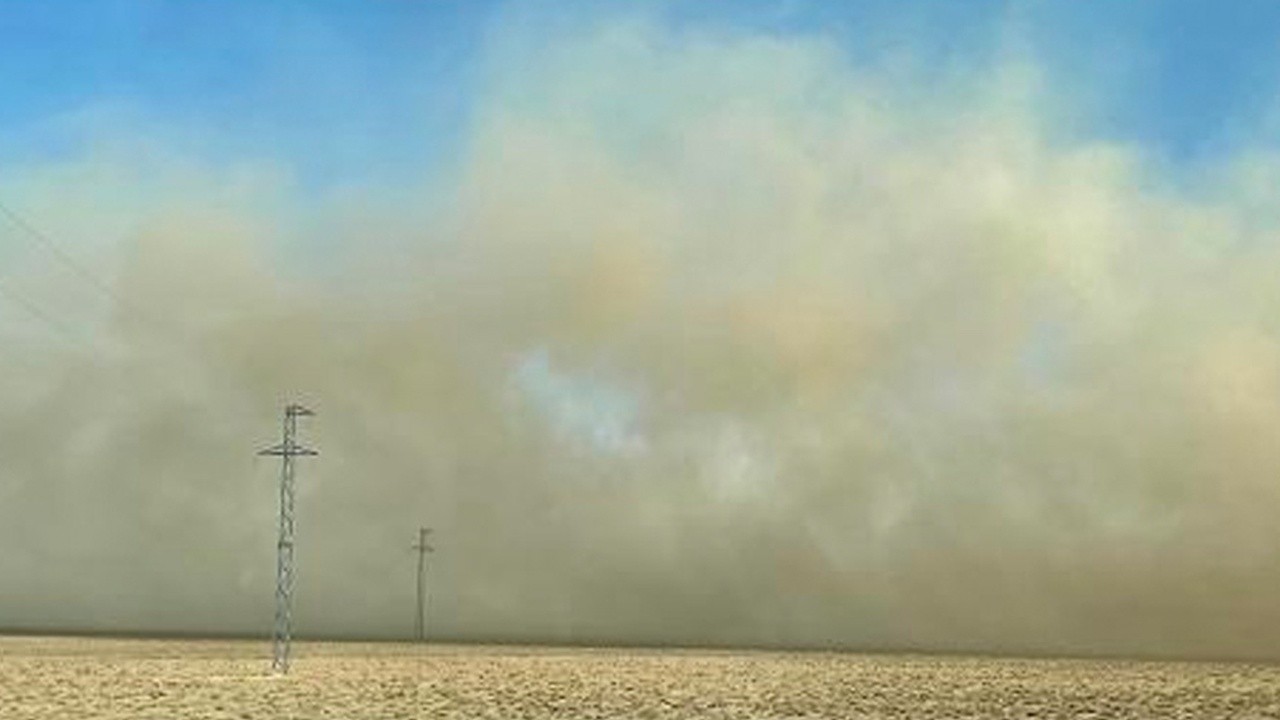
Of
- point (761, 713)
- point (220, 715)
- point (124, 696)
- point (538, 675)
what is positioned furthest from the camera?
point (538, 675)

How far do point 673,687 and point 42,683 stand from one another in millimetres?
36292

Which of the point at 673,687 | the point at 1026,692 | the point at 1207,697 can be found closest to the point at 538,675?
the point at 673,687

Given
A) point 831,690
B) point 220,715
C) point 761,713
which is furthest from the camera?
point 831,690

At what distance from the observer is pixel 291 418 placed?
8231cm

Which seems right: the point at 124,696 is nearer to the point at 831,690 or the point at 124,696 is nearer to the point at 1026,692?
the point at 831,690

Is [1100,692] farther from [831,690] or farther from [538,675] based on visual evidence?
[538,675]

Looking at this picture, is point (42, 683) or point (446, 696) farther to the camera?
point (42, 683)

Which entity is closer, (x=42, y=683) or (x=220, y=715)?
(x=220, y=715)

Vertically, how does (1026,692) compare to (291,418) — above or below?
below

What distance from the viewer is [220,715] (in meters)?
64.3

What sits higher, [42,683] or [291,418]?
[291,418]

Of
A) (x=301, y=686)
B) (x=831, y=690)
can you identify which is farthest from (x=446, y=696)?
(x=831, y=690)

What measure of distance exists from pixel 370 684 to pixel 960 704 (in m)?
34.3

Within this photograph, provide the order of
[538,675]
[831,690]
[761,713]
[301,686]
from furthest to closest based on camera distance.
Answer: [538,675] → [831,690] → [301,686] → [761,713]
